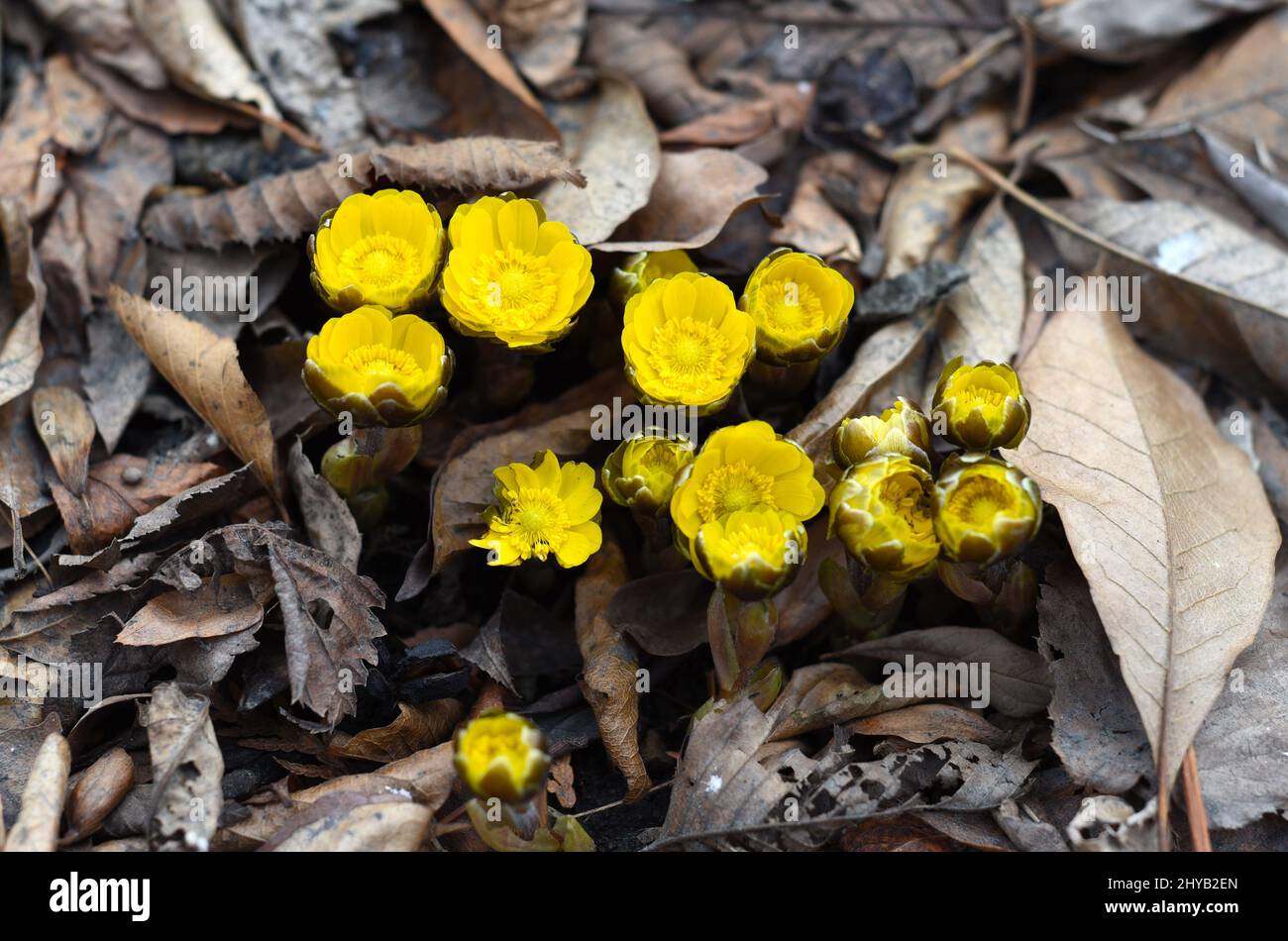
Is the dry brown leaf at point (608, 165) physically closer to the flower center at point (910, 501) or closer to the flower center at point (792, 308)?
the flower center at point (792, 308)

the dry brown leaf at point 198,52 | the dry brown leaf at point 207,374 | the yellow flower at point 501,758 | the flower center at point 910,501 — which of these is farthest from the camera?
the dry brown leaf at point 198,52

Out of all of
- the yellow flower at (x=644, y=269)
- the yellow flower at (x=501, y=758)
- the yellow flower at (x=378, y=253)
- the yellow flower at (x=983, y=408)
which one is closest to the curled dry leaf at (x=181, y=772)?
the yellow flower at (x=501, y=758)

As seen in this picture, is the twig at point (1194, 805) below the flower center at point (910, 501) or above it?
below

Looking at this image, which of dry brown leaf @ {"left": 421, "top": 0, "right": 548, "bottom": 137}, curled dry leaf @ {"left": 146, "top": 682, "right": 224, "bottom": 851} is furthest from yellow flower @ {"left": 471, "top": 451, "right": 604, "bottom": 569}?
dry brown leaf @ {"left": 421, "top": 0, "right": 548, "bottom": 137}
